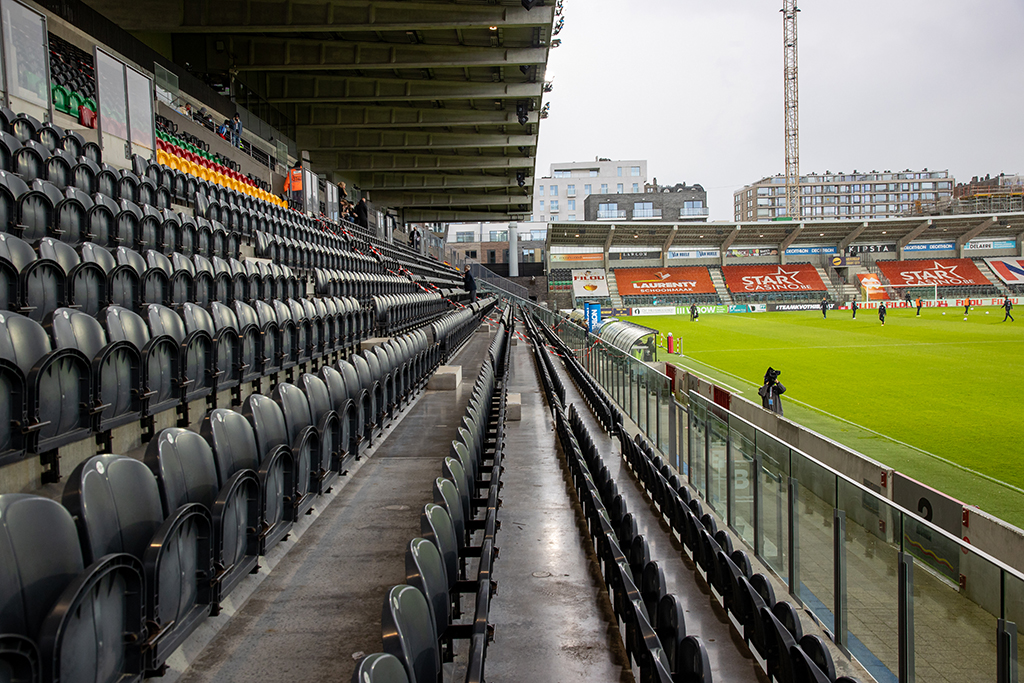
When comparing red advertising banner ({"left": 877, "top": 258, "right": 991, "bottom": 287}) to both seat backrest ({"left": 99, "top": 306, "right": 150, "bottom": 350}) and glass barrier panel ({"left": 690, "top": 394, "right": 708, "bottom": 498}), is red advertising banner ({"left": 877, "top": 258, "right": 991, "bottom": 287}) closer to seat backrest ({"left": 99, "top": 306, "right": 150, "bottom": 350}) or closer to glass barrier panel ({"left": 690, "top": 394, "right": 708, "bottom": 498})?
glass barrier panel ({"left": 690, "top": 394, "right": 708, "bottom": 498})

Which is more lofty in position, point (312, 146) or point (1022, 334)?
point (312, 146)

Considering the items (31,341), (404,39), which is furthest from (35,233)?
(404,39)

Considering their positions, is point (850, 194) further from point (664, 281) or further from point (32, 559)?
point (32, 559)

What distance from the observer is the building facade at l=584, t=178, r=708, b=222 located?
61500mm

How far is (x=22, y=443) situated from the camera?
274 centimetres

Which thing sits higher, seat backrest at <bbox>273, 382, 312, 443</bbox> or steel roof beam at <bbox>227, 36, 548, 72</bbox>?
steel roof beam at <bbox>227, 36, 548, 72</bbox>

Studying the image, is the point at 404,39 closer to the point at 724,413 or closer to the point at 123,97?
the point at 123,97

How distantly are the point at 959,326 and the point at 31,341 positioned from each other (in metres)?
35.3

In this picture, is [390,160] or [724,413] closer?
[724,413]

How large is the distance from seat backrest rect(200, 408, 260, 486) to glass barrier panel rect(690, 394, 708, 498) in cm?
422

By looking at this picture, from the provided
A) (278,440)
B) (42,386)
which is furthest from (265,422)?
(42,386)

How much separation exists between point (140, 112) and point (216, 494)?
374 inches

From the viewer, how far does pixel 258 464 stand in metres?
3.18

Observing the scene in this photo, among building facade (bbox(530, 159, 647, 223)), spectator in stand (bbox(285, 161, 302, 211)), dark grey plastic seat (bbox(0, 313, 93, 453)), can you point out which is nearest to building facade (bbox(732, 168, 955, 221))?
building facade (bbox(530, 159, 647, 223))
